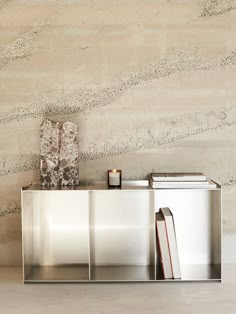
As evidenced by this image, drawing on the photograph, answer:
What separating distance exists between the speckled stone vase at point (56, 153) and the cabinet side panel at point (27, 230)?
0.13 meters

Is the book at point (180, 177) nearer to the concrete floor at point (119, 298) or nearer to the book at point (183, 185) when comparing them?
the book at point (183, 185)

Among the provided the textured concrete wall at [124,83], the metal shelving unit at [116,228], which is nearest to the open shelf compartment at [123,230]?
the metal shelving unit at [116,228]

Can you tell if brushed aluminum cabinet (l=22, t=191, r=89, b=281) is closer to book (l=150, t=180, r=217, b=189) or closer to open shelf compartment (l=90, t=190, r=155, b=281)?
open shelf compartment (l=90, t=190, r=155, b=281)

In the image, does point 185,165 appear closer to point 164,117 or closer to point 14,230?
point 164,117

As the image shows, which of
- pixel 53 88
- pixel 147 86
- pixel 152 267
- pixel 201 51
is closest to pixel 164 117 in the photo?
pixel 147 86

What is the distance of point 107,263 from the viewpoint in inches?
99.4

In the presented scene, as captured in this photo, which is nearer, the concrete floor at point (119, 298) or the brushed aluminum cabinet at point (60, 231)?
the concrete floor at point (119, 298)

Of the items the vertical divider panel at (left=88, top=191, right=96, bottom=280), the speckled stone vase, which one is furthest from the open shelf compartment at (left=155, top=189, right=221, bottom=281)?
the speckled stone vase

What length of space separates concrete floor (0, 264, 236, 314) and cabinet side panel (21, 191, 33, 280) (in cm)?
9

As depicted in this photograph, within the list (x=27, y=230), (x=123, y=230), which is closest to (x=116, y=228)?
(x=123, y=230)

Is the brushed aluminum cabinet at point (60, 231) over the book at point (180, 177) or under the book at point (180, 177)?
under

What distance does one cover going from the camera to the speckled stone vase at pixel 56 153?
2.39m

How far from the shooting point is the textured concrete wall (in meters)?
2.49

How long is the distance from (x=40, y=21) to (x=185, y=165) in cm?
100
